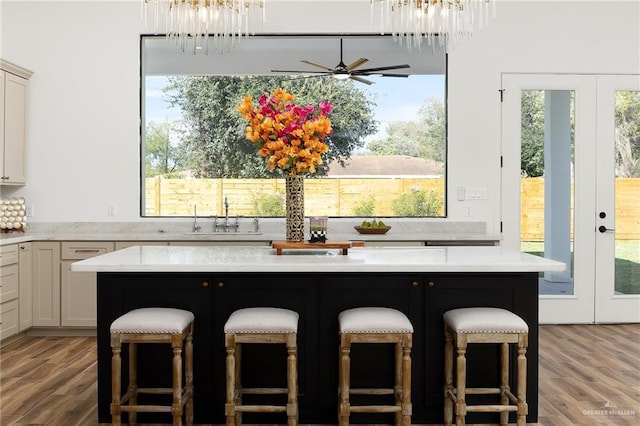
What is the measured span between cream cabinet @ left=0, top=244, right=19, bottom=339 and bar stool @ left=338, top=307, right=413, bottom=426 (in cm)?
332

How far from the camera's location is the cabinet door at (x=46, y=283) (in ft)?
18.2

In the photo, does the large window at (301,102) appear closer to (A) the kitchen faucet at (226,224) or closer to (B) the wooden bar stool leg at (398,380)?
(A) the kitchen faucet at (226,224)

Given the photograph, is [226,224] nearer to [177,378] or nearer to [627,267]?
[177,378]

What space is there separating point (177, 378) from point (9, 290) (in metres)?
2.90

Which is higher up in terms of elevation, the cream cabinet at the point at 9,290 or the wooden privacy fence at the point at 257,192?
the wooden privacy fence at the point at 257,192

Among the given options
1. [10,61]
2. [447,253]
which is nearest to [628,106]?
[447,253]

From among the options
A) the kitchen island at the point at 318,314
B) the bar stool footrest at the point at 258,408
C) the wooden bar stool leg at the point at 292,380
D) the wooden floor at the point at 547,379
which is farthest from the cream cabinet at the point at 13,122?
the wooden bar stool leg at the point at 292,380

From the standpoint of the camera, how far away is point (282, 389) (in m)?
3.27

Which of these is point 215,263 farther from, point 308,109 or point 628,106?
point 628,106

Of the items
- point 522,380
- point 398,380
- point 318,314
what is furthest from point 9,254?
point 522,380

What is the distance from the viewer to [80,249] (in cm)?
555

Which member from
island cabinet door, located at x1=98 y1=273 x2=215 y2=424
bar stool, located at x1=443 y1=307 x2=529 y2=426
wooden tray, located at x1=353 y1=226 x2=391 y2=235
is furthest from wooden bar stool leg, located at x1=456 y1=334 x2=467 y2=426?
wooden tray, located at x1=353 y1=226 x2=391 y2=235

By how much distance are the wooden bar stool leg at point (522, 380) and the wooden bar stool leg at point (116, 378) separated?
195 cm

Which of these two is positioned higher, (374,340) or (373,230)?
(373,230)
